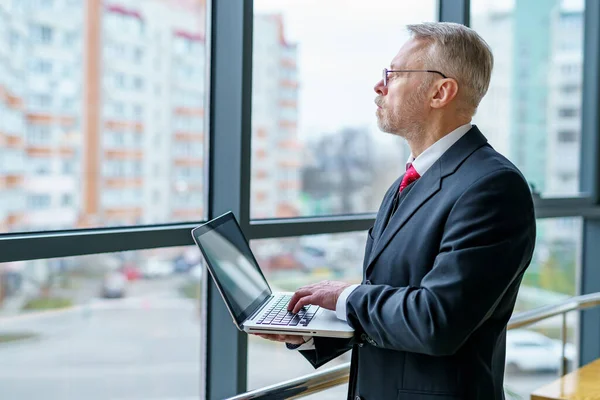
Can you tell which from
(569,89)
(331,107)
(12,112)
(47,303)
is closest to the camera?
(12,112)

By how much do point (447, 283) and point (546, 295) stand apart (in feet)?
10.1

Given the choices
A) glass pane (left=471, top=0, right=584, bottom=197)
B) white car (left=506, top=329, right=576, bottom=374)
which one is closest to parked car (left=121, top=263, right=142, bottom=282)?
glass pane (left=471, top=0, right=584, bottom=197)

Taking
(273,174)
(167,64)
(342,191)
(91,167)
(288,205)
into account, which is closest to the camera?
(91,167)

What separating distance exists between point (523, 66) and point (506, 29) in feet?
0.81

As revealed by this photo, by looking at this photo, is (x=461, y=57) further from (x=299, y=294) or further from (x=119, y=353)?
(x=119, y=353)

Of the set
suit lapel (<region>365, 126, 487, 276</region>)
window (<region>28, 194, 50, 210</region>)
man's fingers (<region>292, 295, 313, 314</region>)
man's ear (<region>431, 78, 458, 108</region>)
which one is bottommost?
man's fingers (<region>292, 295, 313, 314</region>)

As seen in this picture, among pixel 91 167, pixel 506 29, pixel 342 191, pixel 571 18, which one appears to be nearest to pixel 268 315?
pixel 91 167

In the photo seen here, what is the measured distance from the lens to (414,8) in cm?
312

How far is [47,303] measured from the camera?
2.17m

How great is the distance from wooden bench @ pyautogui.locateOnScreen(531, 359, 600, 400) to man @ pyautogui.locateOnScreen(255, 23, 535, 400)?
1097 millimetres

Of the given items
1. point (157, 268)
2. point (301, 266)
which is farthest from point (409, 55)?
point (301, 266)

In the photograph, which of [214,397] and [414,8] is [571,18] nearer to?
[414,8]

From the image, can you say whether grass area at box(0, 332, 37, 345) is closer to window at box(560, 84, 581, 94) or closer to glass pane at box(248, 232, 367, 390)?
glass pane at box(248, 232, 367, 390)

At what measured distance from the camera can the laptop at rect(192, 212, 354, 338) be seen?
4.33 feet
